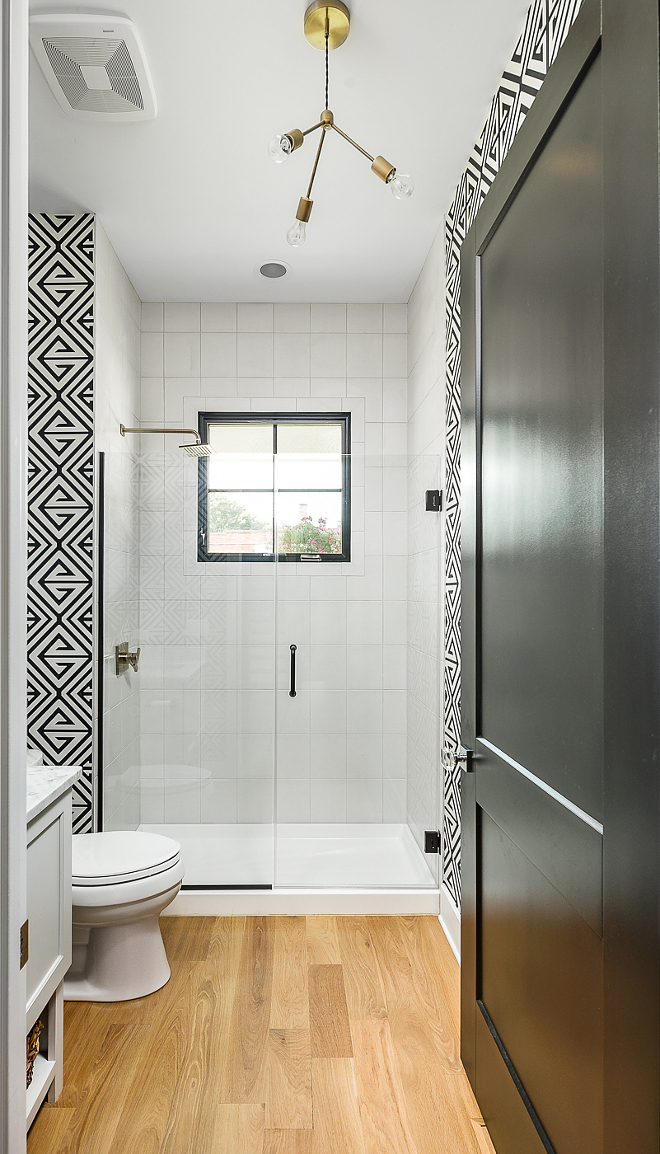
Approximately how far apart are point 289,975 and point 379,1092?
2.07 ft

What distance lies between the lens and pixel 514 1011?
1419 mm

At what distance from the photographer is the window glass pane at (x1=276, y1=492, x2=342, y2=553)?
3.07m

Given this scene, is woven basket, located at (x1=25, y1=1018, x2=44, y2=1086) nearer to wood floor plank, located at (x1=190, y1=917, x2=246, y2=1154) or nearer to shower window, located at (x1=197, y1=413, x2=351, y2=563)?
wood floor plank, located at (x1=190, y1=917, x2=246, y2=1154)

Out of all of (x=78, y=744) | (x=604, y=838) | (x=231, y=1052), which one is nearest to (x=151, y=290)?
(x=78, y=744)

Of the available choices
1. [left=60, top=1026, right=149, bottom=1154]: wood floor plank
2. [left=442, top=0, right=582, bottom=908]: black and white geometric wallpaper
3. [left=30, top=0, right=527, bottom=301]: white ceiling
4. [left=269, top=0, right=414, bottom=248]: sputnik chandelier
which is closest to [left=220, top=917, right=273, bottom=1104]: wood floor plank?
[left=60, top=1026, right=149, bottom=1154]: wood floor plank

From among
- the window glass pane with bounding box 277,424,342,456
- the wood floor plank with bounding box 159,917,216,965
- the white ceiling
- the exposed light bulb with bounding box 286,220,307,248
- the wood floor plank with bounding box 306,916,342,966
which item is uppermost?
the white ceiling

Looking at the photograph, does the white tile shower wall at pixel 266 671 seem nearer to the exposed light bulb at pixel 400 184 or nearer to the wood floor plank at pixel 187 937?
the wood floor plank at pixel 187 937

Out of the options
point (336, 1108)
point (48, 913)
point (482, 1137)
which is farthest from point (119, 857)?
point (482, 1137)

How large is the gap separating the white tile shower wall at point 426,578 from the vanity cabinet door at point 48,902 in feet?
4.73

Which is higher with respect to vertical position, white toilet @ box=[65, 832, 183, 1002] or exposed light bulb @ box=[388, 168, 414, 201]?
exposed light bulb @ box=[388, 168, 414, 201]

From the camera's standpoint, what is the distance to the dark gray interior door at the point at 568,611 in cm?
87

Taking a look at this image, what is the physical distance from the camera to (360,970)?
2436 mm

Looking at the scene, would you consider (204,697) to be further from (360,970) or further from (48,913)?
(48,913)

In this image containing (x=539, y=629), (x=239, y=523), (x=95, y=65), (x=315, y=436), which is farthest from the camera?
(x=315, y=436)
